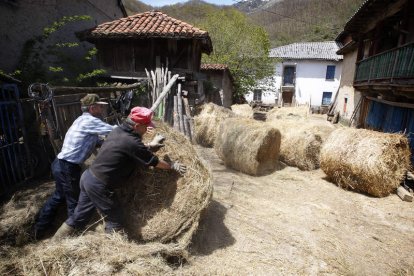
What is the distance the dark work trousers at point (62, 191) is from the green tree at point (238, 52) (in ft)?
72.2

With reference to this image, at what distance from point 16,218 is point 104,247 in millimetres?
1818

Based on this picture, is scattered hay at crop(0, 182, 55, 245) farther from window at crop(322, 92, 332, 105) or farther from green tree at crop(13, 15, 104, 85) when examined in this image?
window at crop(322, 92, 332, 105)

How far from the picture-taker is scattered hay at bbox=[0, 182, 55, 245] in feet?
12.5

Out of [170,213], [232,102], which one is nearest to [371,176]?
[170,213]

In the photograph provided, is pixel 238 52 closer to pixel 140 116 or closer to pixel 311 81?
pixel 311 81

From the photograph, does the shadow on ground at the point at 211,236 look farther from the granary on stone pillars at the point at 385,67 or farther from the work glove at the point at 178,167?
the granary on stone pillars at the point at 385,67

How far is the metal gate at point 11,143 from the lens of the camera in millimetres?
5188

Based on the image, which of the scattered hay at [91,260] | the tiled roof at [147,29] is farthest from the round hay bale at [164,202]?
the tiled roof at [147,29]

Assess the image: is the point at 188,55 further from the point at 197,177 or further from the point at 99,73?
the point at 197,177

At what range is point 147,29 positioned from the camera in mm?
10438

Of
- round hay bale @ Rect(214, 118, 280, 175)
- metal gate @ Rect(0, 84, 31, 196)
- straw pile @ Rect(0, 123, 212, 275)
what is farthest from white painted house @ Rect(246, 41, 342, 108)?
straw pile @ Rect(0, 123, 212, 275)

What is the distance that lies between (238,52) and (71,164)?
23.4 m

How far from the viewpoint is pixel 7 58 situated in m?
8.34

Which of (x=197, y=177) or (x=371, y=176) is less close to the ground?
(x=197, y=177)
